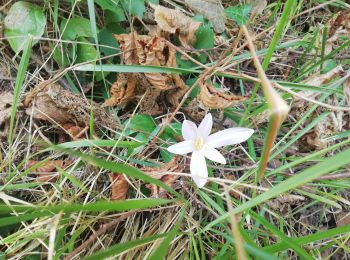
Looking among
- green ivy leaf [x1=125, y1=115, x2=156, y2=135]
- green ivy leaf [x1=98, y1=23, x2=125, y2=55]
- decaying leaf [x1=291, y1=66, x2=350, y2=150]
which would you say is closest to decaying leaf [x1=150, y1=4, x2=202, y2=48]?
green ivy leaf [x1=98, y1=23, x2=125, y2=55]

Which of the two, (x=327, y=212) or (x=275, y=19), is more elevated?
(x=275, y=19)

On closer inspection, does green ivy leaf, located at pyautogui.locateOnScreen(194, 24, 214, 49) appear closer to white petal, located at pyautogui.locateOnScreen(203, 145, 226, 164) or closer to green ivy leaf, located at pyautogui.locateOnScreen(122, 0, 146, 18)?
green ivy leaf, located at pyautogui.locateOnScreen(122, 0, 146, 18)

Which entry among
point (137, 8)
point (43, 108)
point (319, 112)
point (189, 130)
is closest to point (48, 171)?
point (43, 108)

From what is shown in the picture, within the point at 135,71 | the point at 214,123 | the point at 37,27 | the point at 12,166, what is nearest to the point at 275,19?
the point at 214,123

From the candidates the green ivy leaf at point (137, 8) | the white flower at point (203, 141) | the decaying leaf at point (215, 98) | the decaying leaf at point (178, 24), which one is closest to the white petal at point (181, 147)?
the white flower at point (203, 141)

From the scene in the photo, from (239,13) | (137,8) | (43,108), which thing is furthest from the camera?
(239,13)

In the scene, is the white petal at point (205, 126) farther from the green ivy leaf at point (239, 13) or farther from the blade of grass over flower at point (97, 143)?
the green ivy leaf at point (239, 13)

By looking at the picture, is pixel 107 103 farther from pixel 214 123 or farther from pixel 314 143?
pixel 314 143

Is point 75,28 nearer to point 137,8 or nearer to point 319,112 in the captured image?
→ point 137,8
